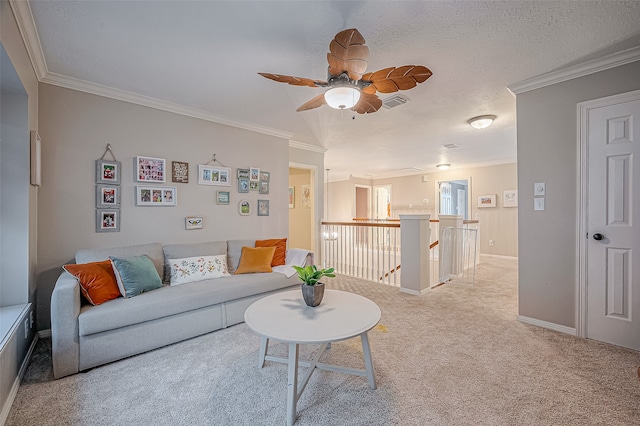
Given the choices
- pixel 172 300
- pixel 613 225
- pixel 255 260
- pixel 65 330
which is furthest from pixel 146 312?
pixel 613 225

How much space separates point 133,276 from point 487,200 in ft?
24.0

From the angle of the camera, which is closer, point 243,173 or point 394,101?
point 394,101

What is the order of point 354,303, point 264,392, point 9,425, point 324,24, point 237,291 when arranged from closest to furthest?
point 9,425
point 264,392
point 324,24
point 354,303
point 237,291

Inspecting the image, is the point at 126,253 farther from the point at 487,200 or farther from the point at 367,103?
the point at 487,200

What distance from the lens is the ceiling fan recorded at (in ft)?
5.32

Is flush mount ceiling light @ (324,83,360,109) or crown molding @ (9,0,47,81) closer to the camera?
crown molding @ (9,0,47,81)

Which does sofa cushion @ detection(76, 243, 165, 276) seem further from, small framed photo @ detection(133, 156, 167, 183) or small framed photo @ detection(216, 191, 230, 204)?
small framed photo @ detection(216, 191, 230, 204)

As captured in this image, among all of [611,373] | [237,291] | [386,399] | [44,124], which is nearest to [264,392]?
[386,399]

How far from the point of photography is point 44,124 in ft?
8.22

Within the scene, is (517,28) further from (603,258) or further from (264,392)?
(264,392)

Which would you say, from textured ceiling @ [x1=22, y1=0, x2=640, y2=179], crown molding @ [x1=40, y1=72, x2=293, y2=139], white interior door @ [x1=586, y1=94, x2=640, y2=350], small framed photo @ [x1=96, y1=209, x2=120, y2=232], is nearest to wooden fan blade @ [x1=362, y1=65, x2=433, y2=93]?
textured ceiling @ [x1=22, y1=0, x2=640, y2=179]

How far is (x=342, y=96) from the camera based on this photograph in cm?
201

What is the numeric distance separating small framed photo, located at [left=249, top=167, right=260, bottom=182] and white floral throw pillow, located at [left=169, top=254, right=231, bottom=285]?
1.32m

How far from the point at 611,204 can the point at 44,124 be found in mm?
5014
